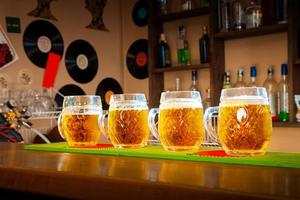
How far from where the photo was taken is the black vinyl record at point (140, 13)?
3.74 m

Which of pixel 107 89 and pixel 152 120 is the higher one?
pixel 107 89

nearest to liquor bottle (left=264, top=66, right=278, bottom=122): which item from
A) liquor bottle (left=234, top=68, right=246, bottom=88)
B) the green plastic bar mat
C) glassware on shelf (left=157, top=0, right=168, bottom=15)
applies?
liquor bottle (left=234, top=68, right=246, bottom=88)

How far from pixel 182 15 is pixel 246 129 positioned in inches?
102

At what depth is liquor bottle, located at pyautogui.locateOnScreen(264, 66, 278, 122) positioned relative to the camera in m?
2.78

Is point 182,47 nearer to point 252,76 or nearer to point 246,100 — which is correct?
point 252,76

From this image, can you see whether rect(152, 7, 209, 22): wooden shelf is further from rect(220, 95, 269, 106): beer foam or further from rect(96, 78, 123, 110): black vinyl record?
rect(220, 95, 269, 106): beer foam

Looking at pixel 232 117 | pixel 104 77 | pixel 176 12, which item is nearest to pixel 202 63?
pixel 176 12

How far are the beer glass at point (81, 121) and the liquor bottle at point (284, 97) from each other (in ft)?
5.99

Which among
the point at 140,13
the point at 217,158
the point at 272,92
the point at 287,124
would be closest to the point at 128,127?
the point at 217,158

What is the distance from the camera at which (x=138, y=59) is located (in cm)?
379

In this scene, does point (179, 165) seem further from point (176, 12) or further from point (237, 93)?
point (176, 12)

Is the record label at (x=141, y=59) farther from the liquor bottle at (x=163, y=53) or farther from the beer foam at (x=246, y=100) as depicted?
the beer foam at (x=246, y=100)

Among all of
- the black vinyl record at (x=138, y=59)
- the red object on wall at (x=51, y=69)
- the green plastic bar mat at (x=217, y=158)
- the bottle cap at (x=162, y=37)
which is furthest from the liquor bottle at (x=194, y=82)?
the green plastic bar mat at (x=217, y=158)

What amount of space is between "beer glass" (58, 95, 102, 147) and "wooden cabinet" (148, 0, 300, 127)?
179 centimetres
